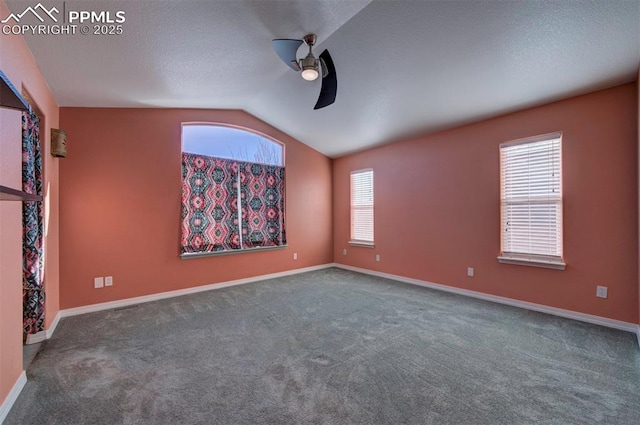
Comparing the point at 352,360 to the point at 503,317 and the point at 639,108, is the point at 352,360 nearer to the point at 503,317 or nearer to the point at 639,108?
the point at 503,317

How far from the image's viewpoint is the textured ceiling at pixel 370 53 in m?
2.16

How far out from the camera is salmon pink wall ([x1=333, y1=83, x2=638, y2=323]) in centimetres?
290

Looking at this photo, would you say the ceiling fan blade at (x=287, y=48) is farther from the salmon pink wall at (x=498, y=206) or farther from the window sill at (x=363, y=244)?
the window sill at (x=363, y=244)

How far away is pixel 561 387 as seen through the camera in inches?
76.9

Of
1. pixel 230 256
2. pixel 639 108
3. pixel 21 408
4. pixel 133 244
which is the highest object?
pixel 639 108

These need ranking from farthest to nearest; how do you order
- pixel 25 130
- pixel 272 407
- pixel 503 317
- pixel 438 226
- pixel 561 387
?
pixel 438 226 < pixel 503 317 < pixel 25 130 < pixel 561 387 < pixel 272 407

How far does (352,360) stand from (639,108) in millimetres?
3482

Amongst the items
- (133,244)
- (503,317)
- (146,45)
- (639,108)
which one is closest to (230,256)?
(133,244)

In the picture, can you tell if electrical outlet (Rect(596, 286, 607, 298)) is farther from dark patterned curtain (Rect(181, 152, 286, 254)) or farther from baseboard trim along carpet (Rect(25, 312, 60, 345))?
baseboard trim along carpet (Rect(25, 312, 60, 345))

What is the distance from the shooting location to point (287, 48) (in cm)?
221

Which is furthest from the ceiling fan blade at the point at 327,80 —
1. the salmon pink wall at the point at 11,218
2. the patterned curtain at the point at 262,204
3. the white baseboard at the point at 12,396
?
the white baseboard at the point at 12,396

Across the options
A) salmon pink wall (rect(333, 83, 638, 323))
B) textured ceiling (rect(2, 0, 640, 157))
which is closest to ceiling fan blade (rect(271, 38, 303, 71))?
textured ceiling (rect(2, 0, 640, 157))

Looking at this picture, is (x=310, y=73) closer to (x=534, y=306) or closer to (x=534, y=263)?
(x=534, y=263)

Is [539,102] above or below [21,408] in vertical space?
above
